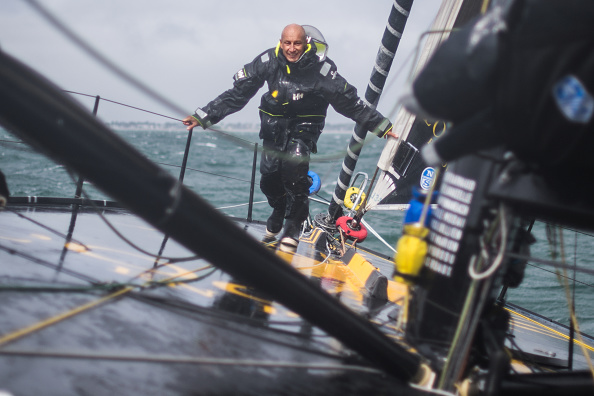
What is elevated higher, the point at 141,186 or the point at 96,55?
the point at 96,55

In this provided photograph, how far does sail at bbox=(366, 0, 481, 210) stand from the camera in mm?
5305

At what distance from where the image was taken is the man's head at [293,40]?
4285mm

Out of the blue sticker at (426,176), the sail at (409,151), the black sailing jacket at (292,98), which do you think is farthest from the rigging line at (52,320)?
the blue sticker at (426,176)

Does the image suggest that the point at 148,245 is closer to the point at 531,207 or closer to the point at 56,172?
the point at 531,207

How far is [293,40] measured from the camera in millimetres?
4281

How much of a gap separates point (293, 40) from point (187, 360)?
117 inches

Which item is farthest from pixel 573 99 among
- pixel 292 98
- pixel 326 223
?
pixel 326 223

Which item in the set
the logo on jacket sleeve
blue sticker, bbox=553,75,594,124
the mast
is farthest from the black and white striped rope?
blue sticker, bbox=553,75,594,124

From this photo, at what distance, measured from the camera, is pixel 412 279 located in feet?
6.62

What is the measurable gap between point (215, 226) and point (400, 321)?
997 millimetres

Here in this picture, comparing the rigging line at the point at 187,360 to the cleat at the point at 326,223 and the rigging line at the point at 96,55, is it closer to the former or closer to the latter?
the rigging line at the point at 96,55

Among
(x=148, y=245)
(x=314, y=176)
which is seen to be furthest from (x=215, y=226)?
(x=314, y=176)

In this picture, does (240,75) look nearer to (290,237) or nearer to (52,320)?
(290,237)

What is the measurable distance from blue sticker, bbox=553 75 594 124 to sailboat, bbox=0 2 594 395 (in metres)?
0.45
